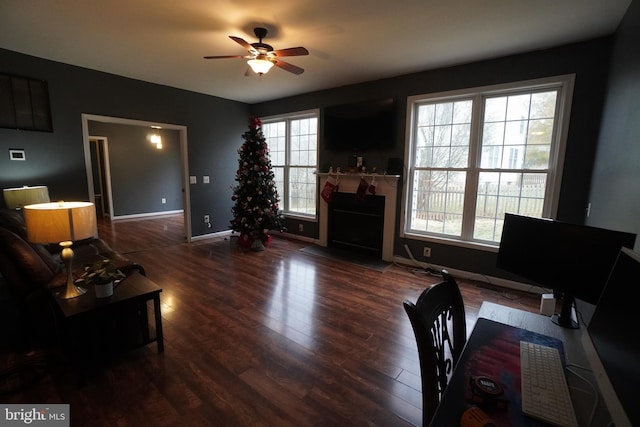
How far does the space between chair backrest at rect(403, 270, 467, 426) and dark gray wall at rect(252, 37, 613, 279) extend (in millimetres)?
2688

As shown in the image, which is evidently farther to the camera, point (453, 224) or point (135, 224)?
point (135, 224)

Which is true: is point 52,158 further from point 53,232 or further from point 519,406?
point 519,406

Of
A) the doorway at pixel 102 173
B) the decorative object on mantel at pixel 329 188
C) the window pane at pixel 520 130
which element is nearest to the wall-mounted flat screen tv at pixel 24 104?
the doorway at pixel 102 173

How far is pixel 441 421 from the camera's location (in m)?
0.79

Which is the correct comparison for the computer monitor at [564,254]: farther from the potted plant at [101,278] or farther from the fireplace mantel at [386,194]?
the fireplace mantel at [386,194]

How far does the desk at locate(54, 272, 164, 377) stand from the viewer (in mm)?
1805

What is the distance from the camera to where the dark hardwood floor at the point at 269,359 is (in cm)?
167

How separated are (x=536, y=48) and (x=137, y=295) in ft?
14.3

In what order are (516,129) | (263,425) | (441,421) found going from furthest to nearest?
1. (516,129)
2. (263,425)
3. (441,421)

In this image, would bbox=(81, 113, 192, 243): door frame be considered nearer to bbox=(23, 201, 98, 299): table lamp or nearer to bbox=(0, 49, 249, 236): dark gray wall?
bbox=(0, 49, 249, 236): dark gray wall

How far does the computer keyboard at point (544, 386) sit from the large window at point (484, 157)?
108 inches

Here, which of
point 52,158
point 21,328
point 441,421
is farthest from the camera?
point 52,158

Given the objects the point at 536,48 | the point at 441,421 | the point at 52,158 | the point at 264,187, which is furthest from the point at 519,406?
the point at 52,158

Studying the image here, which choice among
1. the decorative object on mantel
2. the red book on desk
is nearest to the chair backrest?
the red book on desk
